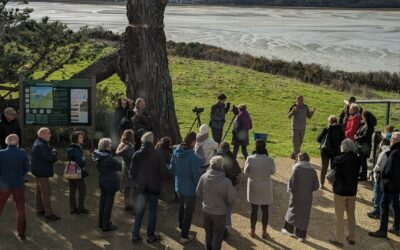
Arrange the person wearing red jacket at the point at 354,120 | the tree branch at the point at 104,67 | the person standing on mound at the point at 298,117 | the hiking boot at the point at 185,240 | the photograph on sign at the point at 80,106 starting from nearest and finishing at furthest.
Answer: the hiking boot at the point at 185,240 → the person wearing red jacket at the point at 354,120 → the photograph on sign at the point at 80,106 → the person standing on mound at the point at 298,117 → the tree branch at the point at 104,67

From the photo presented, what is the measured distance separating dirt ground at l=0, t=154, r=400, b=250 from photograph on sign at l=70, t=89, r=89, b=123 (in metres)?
1.95

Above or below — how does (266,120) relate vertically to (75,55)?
below

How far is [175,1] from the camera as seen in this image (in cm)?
12800

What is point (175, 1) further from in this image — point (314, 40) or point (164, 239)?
point (164, 239)

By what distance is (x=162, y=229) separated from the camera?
364 inches

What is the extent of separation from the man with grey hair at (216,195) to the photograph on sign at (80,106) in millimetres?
5310

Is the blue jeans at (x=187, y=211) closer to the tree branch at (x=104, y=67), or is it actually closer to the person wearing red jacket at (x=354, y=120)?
the person wearing red jacket at (x=354, y=120)

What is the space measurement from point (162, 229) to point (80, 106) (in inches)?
168

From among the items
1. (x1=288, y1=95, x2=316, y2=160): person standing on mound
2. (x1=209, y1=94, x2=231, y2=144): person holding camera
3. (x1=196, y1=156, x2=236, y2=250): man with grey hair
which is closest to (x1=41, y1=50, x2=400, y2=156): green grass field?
(x1=288, y1=95, x2=316, y2=160): person standing on mound

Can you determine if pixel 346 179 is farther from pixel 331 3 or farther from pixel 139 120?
pixel 331 3

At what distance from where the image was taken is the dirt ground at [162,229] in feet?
28.3

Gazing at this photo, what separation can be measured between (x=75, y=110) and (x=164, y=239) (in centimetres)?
464

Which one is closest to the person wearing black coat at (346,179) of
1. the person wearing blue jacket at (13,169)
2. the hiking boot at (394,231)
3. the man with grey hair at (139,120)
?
the hiking boot at (394,231)

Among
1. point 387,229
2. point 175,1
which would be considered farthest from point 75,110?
point 175,1
